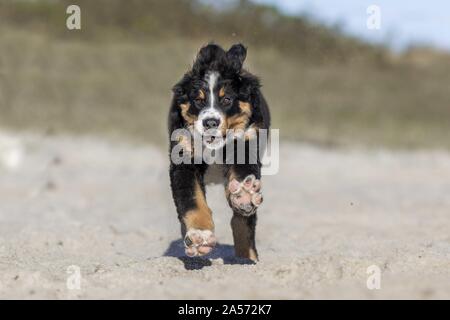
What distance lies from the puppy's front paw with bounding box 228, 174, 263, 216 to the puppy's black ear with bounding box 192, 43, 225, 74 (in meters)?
0.81

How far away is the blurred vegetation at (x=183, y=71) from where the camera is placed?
62.8ft

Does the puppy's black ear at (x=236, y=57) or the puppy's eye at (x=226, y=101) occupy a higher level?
the puppy's black ear at (x=236, y=57)

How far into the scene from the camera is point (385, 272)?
18.1 ft

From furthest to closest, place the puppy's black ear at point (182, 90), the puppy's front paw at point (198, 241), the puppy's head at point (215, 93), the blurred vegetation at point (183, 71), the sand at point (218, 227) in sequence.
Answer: the blurred vegetation at point (183, 71) < the puppy's black ear at point (182, 90) < the puppy's head at point (215, 93) < the puppy's front paw at point (198, 241) < the sand at point (218, 227)

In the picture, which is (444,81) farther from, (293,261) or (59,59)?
(293,261)

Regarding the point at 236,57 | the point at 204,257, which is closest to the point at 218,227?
the point at 204,257

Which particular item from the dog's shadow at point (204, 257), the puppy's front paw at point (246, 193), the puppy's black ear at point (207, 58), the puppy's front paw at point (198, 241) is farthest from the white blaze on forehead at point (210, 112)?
the dog's shadow at point (204, 257)

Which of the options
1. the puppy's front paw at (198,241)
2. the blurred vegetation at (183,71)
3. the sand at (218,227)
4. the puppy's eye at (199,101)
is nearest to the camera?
the sand at (218,227)

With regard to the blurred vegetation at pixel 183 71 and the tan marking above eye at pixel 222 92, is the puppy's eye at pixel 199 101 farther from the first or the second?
the blurred vegetation at pixel 183 71

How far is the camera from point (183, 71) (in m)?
23.5

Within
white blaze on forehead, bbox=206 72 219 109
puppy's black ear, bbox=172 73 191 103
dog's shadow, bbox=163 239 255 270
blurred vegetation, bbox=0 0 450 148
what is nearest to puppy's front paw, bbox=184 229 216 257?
dog's shadow, bbox=163 239 255 270

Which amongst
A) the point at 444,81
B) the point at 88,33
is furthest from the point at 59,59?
the point at 444,81

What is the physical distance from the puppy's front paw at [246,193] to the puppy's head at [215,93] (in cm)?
33

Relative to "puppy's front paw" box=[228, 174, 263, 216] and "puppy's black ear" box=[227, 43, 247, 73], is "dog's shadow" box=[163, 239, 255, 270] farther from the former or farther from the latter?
"puppy's black ear" box=[227, 43, 247, 73]
